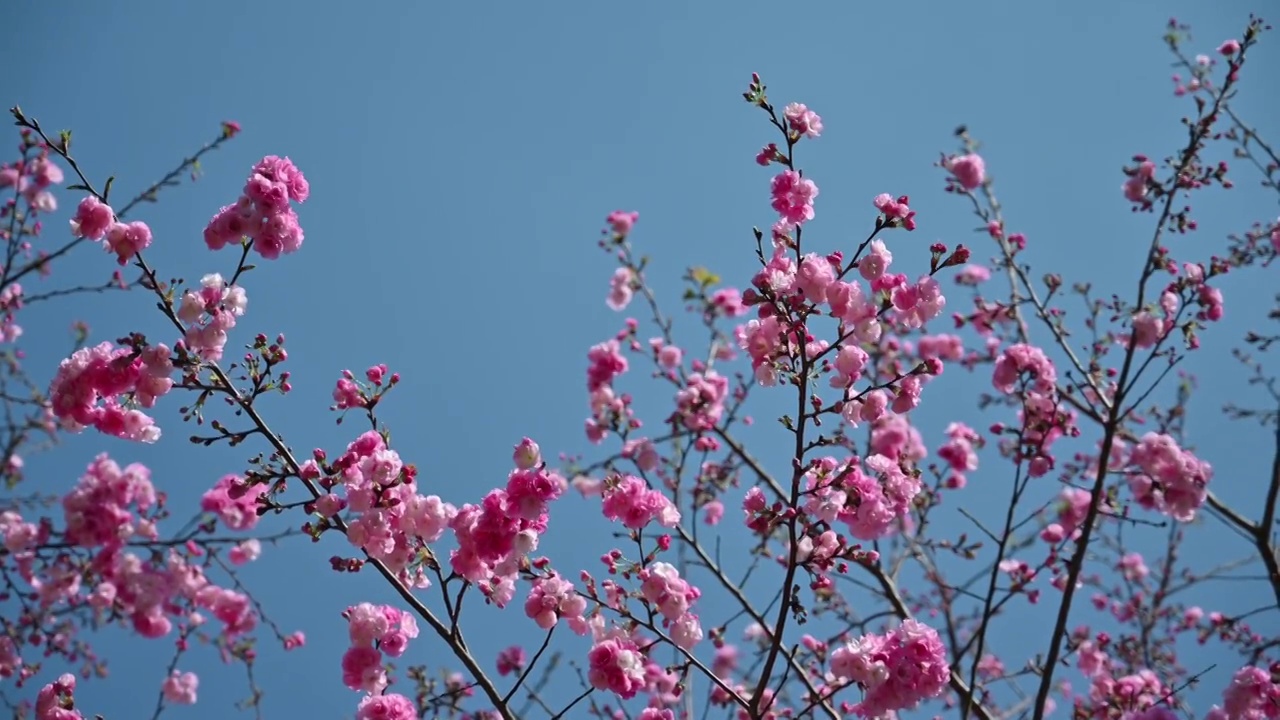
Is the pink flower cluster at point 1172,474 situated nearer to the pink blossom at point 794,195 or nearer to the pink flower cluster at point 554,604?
the pink blossom at point 794,195

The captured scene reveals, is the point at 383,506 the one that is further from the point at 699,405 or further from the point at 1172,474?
the point at 1172,474

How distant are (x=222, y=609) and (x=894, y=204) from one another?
5927 millimetres

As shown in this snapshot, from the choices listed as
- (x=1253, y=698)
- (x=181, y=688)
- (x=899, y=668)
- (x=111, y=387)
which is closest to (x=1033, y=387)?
(x=1253, y=698)

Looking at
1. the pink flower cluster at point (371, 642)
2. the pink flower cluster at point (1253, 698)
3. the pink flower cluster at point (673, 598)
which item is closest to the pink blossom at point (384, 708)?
the pink flower cluster at point (371, 642)

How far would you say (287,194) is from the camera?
3014mm

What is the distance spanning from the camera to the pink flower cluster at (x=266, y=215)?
2.94m

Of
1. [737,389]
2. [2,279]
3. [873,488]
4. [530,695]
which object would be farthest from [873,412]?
[2,279]

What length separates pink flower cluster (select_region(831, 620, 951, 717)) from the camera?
2801 millimetres

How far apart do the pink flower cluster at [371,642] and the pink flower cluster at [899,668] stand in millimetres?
1705

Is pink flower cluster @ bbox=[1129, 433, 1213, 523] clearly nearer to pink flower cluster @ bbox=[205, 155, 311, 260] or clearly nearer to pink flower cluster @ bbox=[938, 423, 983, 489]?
pink flower cluster @ bbox=[938, 423, 983, 489]

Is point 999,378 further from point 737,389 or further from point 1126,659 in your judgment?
point 1126,659

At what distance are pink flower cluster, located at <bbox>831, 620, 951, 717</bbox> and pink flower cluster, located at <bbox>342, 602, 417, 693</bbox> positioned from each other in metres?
1.70

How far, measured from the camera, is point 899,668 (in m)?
2.83

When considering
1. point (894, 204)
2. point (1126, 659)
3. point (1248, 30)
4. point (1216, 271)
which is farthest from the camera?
point (1126, 659)
